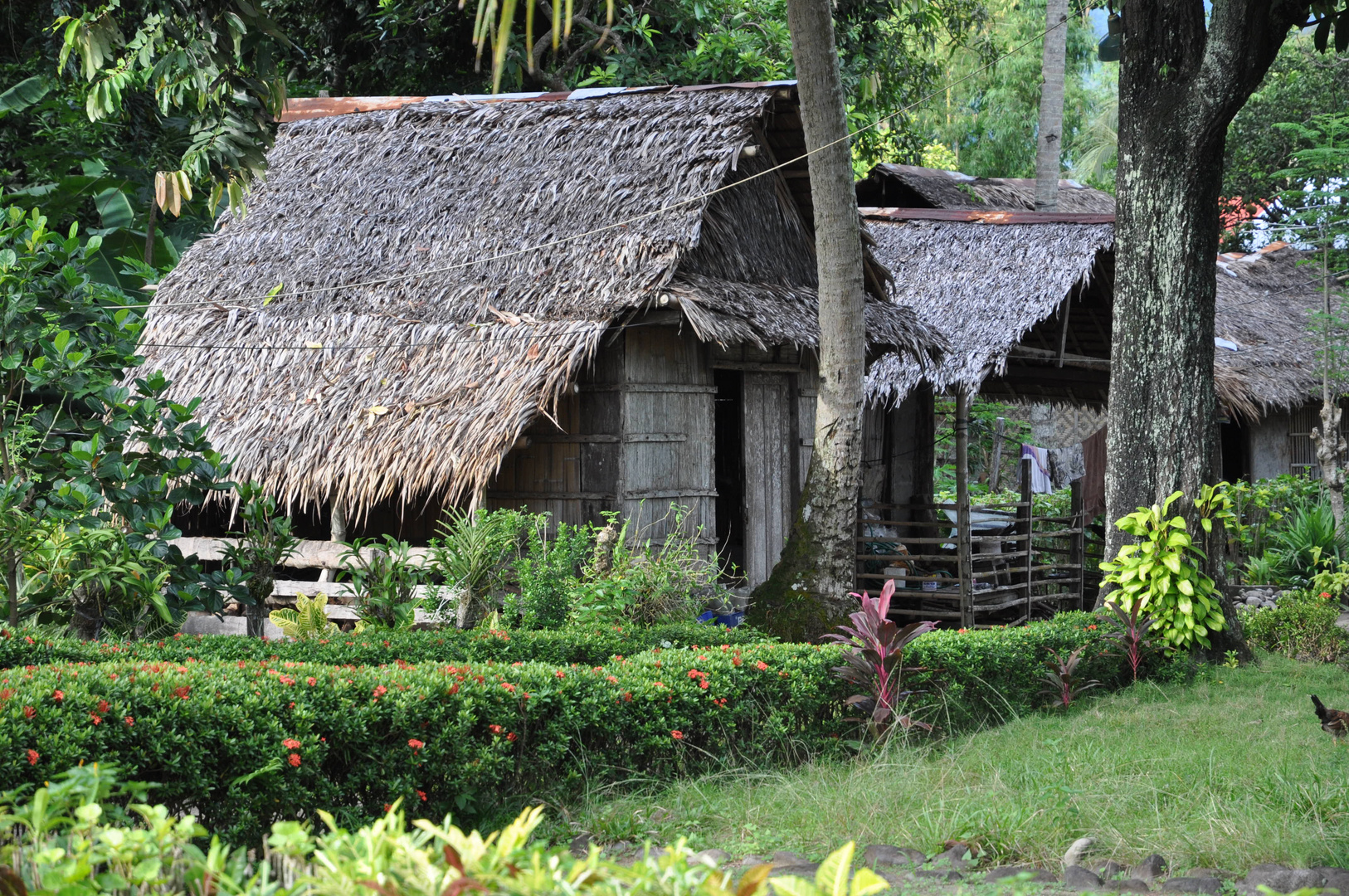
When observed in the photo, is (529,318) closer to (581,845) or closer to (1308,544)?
(581,845)

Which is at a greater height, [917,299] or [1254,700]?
[917,299]

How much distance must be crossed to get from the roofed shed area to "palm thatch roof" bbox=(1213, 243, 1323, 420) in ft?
20.3

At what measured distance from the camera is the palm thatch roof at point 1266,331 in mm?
14922

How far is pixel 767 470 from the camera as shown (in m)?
9.91

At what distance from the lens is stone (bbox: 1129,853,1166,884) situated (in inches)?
139

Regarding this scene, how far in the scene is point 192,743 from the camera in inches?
146

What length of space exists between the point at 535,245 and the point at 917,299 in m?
5.07

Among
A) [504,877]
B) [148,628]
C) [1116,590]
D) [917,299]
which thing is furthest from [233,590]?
[917,299]

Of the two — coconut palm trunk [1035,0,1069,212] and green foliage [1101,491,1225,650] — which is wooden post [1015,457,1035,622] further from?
coconut palm trunk [1035,0,1069,212]

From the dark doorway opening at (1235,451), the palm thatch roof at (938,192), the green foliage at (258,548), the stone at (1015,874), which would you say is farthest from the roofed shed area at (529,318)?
the dark doorway opening at (1235,451)

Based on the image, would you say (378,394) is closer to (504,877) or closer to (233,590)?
(233,590)

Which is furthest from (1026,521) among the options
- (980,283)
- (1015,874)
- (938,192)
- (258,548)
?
(938,192)

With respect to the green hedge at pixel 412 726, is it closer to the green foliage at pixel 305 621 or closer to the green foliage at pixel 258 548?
the green foliage at pixel 258 548

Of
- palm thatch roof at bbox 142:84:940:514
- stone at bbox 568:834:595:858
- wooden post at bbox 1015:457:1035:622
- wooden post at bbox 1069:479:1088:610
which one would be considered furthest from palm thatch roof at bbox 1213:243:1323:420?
stone at bbox 568:834:595:858
